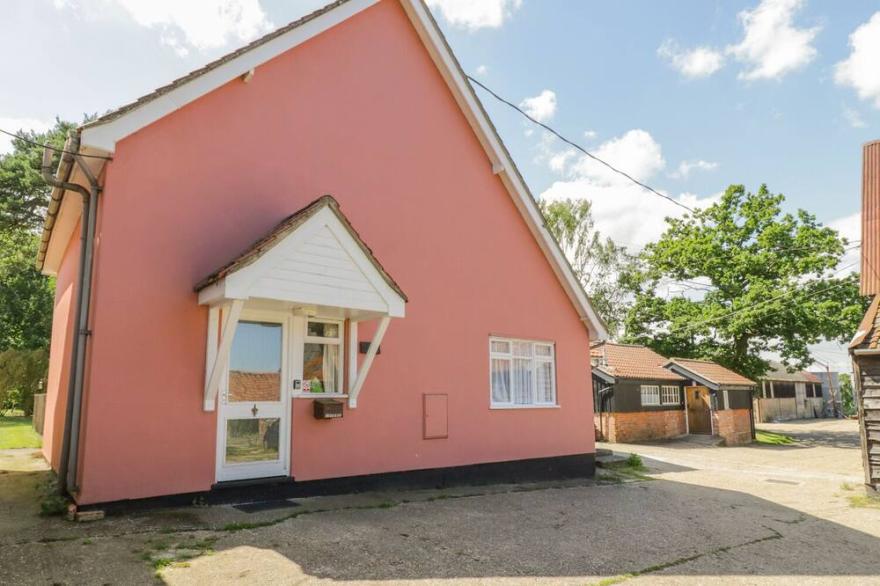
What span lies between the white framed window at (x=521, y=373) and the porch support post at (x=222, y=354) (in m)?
5.22

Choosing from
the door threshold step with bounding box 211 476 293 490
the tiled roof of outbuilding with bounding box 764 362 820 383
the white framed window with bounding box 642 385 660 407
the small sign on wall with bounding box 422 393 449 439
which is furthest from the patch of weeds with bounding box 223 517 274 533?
the tiled roof of outbuilding with bounding box 764 362 820 383

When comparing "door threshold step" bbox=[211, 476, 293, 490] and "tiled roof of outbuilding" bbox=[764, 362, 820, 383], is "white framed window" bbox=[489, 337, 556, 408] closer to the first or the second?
"door threshold step" bbox=[211, 476, 293, 490]

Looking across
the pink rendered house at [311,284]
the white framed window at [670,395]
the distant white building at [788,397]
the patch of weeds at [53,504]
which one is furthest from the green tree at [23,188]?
the distant white building at [788,397]

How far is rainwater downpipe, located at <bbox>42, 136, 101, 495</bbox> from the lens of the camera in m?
6.57

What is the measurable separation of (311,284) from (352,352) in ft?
5.54

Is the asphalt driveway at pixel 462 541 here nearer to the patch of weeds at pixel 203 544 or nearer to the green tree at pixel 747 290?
the patch of weeds at pixel 203 544

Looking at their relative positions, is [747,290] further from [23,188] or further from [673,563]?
[23,188]

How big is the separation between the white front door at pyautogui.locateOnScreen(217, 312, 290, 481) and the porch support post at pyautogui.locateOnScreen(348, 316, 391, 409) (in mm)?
984

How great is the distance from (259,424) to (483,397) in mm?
4303

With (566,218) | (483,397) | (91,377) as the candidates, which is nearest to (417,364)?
(483,397)

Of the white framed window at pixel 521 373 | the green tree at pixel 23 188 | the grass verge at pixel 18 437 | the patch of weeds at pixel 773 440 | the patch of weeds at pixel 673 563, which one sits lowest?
the patch of weeds at pixel 773 440

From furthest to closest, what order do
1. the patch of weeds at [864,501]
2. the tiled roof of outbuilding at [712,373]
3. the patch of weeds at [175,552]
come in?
the tiled roof of outbuilding at [712,373] → the patch of weeds at [864,501] → the patch of weeds at [175,552]

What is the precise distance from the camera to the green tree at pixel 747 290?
3028 cm

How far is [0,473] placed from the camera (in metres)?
9.13
